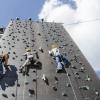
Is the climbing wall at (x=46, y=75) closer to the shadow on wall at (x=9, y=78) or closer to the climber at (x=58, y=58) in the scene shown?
the shadow on wall at (x=9, y=78)

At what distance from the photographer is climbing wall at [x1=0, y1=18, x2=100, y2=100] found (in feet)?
48.5

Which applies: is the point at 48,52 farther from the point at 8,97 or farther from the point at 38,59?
the point at 8,97

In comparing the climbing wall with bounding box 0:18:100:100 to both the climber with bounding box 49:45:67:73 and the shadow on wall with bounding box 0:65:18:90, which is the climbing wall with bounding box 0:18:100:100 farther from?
the climber with bounding box 49:45:67:73

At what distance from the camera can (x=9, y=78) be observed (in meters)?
16.0

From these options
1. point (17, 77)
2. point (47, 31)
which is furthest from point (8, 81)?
point (47, 31)

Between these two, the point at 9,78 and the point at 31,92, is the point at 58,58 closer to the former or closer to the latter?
the point at 9,78

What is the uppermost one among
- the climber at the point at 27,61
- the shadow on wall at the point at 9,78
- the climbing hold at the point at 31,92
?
the climber at the point at 27,61

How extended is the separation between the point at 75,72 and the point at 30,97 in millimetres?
3281

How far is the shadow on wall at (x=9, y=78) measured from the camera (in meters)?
15.4

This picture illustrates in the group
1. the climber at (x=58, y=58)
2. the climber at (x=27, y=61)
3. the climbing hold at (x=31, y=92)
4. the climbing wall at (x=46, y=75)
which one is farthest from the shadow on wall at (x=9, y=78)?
the climber at (x=58, y=58)

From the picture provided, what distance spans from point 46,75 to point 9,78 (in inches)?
58.7

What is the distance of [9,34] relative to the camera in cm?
2288

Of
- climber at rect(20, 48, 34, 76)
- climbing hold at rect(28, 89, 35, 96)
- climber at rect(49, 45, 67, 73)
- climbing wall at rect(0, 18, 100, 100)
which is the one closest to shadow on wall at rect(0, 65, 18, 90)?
climbing wall at rect(0, 18, 100, 100)

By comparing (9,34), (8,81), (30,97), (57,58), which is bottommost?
(30,97)
